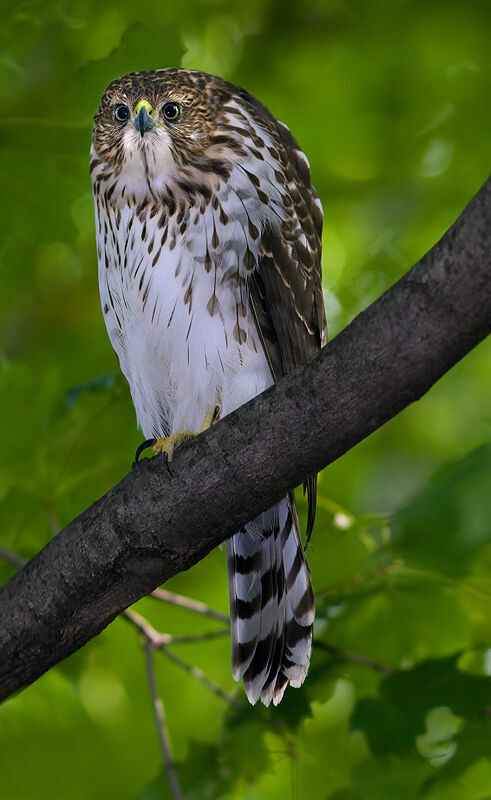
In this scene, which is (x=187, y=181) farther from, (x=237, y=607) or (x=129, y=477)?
(x=237, y=607)

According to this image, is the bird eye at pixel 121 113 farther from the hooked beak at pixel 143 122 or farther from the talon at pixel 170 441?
the talon at pixel 170 441

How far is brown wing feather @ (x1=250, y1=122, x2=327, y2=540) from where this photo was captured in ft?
11.2

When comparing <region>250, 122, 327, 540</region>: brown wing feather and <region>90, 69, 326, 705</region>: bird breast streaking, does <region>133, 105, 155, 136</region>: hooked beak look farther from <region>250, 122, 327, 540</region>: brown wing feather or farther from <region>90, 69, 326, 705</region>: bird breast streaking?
<region>250, 122, 327, 540</region>: brown wing feather

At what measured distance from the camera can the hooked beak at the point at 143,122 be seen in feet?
11.3

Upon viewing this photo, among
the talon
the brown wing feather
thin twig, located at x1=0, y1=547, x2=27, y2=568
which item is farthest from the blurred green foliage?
the brown wing feather

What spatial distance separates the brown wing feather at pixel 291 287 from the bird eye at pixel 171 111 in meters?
0.41

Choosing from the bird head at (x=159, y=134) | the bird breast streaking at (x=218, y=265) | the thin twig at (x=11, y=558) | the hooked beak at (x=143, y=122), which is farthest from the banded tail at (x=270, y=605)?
the hooked beak at (x=143, y=122)

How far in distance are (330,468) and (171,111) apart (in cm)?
217

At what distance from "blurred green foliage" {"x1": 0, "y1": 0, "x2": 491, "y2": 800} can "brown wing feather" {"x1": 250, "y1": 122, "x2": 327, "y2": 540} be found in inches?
22.1

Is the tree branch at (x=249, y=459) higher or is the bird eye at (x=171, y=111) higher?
the bird eye at (x=171, y=111)

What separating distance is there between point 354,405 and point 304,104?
2.92 meters

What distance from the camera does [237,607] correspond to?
12.1 feet

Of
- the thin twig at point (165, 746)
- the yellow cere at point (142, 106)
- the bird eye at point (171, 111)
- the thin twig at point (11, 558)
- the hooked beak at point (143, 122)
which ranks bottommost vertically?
the thin twig at point (165, 746)

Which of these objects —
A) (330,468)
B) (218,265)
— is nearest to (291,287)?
(218,265)
